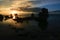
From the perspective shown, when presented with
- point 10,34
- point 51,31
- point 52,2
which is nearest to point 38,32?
point 51,31

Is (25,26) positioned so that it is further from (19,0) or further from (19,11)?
(19,0)

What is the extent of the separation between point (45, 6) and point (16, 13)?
24 cm

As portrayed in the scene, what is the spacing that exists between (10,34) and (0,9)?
250 mm

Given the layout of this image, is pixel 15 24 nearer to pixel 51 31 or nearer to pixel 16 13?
pixel 16 13

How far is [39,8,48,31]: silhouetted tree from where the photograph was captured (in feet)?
3.10

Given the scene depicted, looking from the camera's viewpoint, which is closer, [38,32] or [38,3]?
[38,32]

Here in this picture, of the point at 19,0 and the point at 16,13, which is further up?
the point at 19,0

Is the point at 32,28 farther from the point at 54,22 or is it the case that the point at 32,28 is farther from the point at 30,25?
the point at 54,22

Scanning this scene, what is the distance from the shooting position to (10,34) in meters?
0.91

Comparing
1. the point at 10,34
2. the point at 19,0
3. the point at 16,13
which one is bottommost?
the point at 10,34

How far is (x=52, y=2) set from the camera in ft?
3.46

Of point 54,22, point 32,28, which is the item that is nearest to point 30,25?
point 32,28

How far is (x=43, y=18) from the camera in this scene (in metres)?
0.98

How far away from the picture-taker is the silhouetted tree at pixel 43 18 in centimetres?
94
